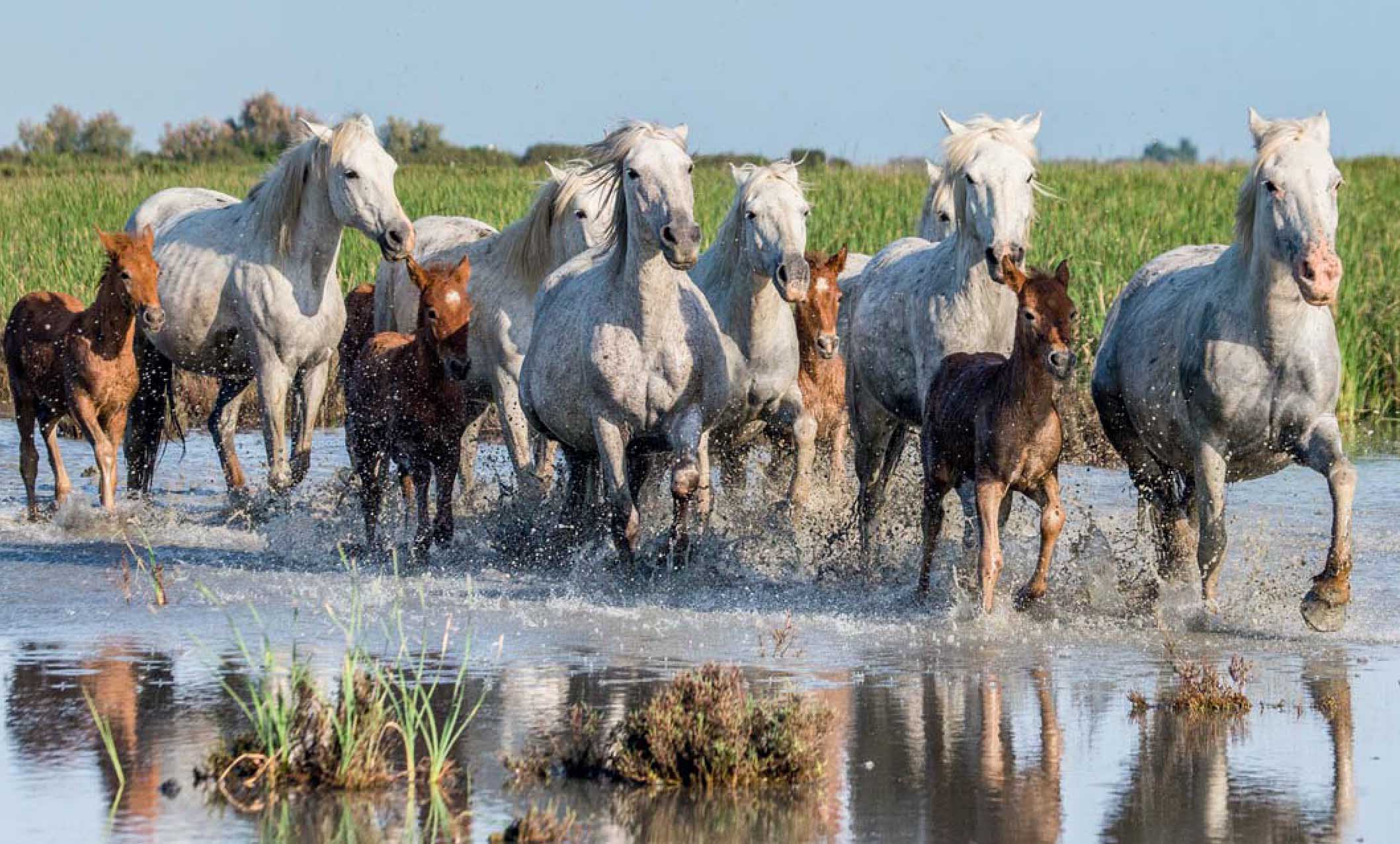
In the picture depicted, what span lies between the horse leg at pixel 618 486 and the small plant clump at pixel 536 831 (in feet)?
15.3

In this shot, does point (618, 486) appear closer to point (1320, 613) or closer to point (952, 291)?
point (952, 291)

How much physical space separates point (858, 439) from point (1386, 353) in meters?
7.68

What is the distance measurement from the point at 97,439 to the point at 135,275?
0.98 metres

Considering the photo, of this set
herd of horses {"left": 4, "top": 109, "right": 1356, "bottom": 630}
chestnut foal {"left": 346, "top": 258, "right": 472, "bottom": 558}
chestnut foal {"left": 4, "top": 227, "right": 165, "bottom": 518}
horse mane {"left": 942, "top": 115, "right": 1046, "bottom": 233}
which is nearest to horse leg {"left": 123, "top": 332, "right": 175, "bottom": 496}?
herd of horses {"left": 4, "top": 109, "right": 1356, "bottom": 630}

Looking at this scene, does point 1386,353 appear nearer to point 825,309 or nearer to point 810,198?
point 825,309

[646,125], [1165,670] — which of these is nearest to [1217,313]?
[1165,670]

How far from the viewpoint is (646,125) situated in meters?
9.95

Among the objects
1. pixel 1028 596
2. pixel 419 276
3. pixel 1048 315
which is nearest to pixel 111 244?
pixel 419 276

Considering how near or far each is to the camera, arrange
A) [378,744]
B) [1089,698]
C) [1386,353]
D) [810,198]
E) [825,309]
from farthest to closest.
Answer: [810,198] < [1386,353] < [825,309] < [1089,698] < [378,744]

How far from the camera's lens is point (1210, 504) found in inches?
345

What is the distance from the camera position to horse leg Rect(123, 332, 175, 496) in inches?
535

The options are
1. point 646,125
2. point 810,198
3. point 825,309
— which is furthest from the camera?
point 810,198

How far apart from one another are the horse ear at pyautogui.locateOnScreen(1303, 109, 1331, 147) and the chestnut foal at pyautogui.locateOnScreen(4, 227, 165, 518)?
614cm

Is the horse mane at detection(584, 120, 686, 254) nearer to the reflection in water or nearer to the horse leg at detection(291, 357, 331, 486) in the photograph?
the horse leg at detection(291, 357, 331, 486)
